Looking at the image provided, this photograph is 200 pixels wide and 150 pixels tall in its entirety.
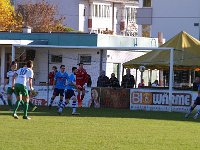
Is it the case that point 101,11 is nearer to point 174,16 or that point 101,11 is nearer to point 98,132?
point 174,16

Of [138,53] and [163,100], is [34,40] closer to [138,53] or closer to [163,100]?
[138,53]

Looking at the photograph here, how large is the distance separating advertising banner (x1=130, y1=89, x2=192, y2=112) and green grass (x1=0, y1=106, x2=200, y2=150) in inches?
144

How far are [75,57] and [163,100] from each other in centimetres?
1094

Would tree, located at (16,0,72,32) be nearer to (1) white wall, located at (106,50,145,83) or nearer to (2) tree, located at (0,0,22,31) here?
(2) tree, located at (0,0,22,31)

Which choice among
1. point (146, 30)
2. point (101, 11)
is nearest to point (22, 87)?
point (146, 30)

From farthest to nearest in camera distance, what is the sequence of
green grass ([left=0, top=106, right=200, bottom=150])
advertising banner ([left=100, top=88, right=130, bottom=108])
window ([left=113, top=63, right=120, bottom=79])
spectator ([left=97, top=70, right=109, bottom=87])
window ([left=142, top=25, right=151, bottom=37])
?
window ([left=142, top=25, right=151, bottom=37]) < window ([left=113, top=63, right=120, bottom=79]) < spectator ([left=97, top=70, right=109, bottom=87]) < advertising banner ([left=100, top=88, right=130, bottom=108]) < green grass ([left=0, top=106, right=200, bottom=150])

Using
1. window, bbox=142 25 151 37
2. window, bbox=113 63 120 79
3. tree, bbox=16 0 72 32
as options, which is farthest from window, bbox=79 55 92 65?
tree, bbox=16 0 72 32

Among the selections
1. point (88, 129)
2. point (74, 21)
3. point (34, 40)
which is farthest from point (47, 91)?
point (74, 21)

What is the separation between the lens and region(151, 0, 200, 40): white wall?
71000 millimetres

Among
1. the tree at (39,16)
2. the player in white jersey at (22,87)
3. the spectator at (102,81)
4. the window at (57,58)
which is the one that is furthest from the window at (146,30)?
the player in white jersey at (22,87)

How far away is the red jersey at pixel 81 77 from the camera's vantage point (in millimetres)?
33406

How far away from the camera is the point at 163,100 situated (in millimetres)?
34000

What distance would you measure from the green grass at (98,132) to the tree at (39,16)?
49977 mm

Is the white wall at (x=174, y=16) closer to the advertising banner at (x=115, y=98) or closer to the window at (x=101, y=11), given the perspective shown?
the window at (x=101, y=11)
